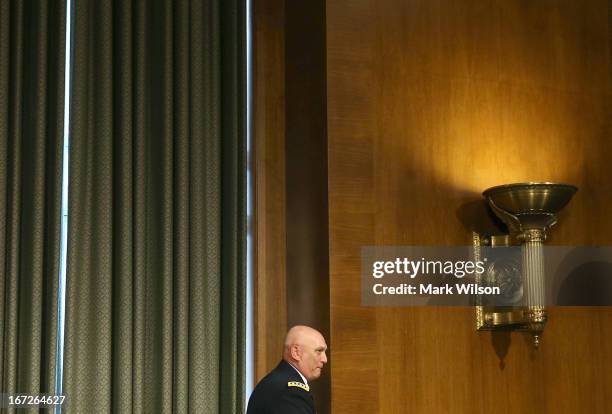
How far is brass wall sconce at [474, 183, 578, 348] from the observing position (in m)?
4.37

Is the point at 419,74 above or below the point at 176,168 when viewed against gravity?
above

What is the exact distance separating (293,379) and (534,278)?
129cm

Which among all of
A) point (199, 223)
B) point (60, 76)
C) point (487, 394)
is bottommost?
point (487, 394)

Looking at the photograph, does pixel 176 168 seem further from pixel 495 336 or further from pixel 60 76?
pixel 495 336

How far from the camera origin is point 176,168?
452 cm

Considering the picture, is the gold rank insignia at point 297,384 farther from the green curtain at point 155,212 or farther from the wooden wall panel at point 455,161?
the green curtain at point 155,212

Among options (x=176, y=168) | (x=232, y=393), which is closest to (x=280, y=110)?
(x=176, y=168)

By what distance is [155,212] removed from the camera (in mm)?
4480

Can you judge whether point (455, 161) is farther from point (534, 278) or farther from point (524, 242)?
point (534, 278)

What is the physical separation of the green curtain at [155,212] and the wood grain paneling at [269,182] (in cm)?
12

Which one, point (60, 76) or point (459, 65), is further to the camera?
point (459, 65)

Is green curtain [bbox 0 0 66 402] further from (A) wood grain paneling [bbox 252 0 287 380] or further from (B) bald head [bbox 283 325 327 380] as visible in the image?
(B) bald head [bbox 283 325 327 380]

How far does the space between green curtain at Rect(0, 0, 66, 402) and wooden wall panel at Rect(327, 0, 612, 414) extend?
1.20 metres

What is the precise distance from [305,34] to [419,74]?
22.4 inches
